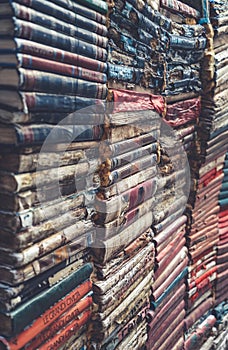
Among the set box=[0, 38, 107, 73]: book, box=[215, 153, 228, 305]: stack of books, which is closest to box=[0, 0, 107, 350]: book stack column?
box=[0, 38, 107, 73]: book

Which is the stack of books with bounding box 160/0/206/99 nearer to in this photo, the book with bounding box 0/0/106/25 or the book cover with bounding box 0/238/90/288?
the book with bounding box 0/0/106/25

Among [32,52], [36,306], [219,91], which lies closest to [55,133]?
[32,52]

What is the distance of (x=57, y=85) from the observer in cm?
226

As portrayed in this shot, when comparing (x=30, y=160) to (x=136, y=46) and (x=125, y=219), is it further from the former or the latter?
(x=136, y=46)

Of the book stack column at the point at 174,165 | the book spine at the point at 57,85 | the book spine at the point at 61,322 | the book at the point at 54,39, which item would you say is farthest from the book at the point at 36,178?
the book stack column at the point at 174,165

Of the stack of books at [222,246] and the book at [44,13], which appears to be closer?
the book at [44,13]

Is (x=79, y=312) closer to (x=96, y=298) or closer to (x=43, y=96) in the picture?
(x=96, y=298)

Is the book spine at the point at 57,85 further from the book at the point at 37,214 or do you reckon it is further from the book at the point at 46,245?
the book at the point at 46,245

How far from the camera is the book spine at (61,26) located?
198 cm

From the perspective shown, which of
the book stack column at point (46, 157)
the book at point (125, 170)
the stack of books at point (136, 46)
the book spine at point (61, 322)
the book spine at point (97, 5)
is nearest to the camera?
the book stack column at point (46, 157)

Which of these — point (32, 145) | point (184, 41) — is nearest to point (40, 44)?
point (32, 145)

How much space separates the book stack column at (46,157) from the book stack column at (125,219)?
0.15 m

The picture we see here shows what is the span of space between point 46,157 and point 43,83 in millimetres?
426

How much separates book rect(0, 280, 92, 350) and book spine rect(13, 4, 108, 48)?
1730 millimetres
